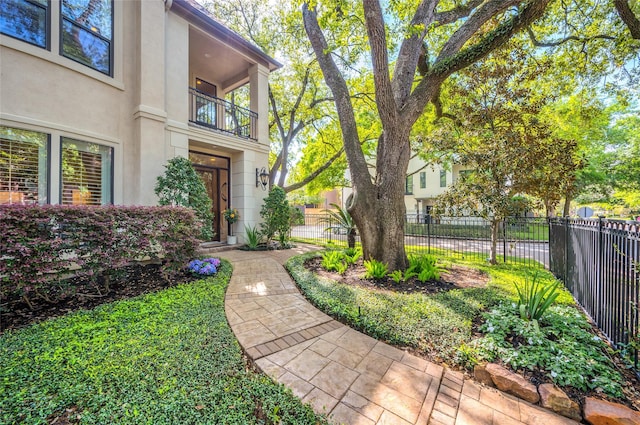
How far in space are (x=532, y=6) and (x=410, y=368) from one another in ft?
18.4

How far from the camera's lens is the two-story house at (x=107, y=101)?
4.79 m

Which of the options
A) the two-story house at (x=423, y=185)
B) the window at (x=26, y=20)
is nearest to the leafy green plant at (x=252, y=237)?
the window at (x=26, y=20)

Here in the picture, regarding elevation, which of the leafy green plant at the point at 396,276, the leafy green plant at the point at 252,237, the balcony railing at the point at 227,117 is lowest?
the leafy green plant at the point at 396,276

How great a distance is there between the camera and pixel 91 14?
5.82 metres

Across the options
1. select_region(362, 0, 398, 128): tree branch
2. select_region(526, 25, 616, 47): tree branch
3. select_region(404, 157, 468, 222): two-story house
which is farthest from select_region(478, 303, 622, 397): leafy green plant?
select_region(404, 157, 468, 222): two-story house

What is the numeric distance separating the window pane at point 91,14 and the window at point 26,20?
0.39 meters

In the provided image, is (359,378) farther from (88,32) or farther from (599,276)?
Result: (88,32)

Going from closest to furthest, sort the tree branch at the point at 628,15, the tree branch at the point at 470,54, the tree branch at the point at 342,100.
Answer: the tree branch at the point at 470,54, the tree branch at the point at 342,100, the tree branch at the point at 628,15

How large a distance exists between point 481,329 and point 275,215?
22.5 feet

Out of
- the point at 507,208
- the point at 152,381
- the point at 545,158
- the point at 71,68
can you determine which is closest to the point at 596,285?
the point at 507,208

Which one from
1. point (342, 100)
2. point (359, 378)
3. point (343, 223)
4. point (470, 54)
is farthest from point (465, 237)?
point (359, 378)

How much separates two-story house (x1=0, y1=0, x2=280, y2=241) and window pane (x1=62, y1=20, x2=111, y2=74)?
2cm

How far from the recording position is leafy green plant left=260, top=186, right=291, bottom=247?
8.88 m

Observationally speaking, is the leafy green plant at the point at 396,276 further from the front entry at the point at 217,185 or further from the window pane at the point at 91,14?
the window pane at the point at 91,14
